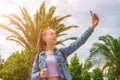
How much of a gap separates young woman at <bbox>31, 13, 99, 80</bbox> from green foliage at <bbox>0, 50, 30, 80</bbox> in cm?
2118

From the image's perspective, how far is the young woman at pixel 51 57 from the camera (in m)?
5.05

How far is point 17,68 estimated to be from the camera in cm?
2633

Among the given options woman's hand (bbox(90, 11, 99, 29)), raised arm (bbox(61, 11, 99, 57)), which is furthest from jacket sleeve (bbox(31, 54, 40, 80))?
woman's hand (bbox(90, 11, 99, 29))

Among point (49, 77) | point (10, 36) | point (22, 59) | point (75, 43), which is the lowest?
point (49, 77)

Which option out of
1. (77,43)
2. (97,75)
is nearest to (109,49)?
(97,75)

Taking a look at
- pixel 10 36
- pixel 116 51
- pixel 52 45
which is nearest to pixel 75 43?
pixel 52 45

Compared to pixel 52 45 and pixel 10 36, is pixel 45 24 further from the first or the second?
pixel 52 45

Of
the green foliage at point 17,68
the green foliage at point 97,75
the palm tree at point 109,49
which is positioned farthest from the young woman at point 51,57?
the green foliage at point 97,75

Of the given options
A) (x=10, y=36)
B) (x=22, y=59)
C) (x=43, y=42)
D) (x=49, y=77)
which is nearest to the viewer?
(x=49, y=77)

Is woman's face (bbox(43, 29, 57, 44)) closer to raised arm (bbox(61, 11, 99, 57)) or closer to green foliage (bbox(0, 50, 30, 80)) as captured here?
raised arm (bbox(61, 11, 99, 57))

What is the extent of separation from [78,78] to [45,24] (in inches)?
662

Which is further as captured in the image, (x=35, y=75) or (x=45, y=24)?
(x=45, y=24)

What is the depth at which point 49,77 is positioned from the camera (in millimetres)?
5020

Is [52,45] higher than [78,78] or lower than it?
lower
